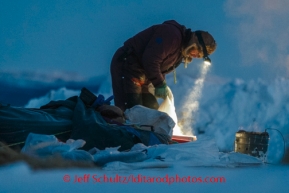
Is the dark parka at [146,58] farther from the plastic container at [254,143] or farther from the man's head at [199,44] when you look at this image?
the plastic container at [254,143]

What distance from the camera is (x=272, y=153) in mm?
1285

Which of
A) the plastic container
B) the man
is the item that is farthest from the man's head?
the plastic container

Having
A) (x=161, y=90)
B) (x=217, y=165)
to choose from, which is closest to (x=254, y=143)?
(x=217, y=165)

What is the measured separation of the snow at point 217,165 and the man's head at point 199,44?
155 millimetres

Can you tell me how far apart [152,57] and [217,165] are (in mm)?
1240

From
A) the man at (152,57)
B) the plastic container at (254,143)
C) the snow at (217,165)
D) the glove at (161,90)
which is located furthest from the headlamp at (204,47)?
the plastic container at (254,143)

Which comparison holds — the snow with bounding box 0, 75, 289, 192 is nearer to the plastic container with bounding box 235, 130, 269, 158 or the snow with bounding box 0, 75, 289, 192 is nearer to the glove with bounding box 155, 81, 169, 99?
the plastic container with bounding box 235, 130, 269, 158

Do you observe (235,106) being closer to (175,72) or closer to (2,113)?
(175,72)

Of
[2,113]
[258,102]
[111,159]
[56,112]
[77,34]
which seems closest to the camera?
[111,159]

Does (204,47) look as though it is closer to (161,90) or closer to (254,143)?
(161,90)

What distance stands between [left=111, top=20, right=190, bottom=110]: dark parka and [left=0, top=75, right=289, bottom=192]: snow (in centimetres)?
25

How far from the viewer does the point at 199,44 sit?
1993 mm

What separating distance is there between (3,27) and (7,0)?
135mm

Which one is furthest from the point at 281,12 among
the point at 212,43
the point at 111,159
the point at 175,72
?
the point at 111,159
